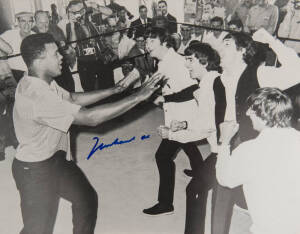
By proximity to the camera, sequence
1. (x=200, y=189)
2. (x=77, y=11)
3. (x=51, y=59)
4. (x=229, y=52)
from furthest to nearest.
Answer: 1. (x=77, y=11)
2. (x=229, y=52)
3. (x=200, y=189)
4. (x=51, y=59)

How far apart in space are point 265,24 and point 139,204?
1.65 m

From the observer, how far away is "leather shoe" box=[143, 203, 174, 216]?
2.34m

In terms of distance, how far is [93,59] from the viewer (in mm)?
3789

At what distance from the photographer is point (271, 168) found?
1394mm

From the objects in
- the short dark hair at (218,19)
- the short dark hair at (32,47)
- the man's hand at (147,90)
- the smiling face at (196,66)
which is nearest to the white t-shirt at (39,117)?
the short dark hair at (32,47)

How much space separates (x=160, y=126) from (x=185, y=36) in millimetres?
1919

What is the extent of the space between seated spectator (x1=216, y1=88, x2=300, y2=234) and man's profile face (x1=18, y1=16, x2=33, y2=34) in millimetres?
2142

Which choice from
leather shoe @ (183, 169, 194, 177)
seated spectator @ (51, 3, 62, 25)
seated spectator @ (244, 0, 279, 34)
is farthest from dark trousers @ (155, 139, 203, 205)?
seated spectator @ (51, 3, 62, 25)

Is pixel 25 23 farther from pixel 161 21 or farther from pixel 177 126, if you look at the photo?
pixel 177 126

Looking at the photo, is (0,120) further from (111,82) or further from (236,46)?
(236,46)

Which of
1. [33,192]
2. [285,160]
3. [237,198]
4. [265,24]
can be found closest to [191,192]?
[237,198]

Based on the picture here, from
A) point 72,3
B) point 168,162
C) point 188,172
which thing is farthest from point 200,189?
point 72,3

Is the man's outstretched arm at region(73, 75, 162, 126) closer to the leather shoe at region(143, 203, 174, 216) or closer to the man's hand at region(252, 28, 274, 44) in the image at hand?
the man's hand at region(252, 28, 274, 44)

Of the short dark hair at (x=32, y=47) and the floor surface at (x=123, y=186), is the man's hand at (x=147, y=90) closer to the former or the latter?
the short dark hair at (x=32, y=47)
